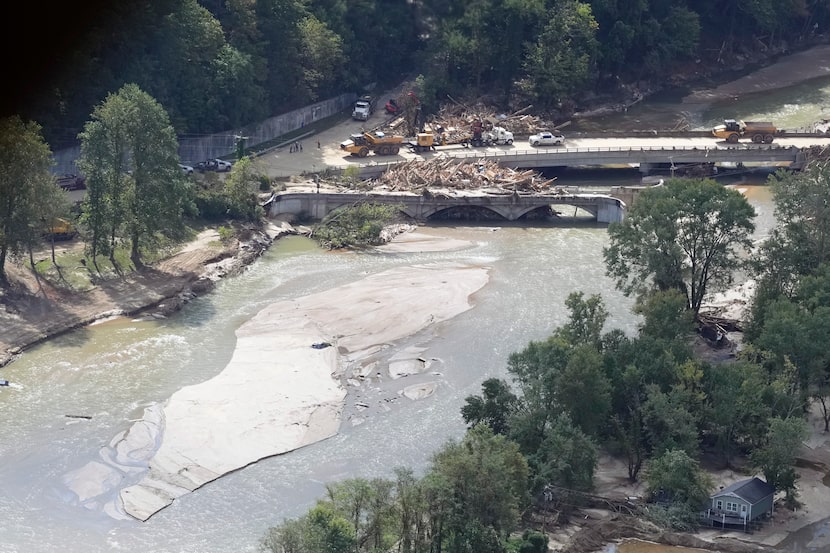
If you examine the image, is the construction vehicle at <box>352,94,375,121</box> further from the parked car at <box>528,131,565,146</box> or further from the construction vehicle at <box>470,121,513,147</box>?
the parked car at <box>528,131,565,146</box>

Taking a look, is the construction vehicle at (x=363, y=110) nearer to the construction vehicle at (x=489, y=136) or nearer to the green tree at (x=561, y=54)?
the construction vehicle at (x=489, y=136)

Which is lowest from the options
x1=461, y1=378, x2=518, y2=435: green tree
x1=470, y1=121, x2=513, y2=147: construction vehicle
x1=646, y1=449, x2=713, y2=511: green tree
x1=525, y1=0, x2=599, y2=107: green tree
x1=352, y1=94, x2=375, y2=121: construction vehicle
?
x1=646, y1=449, x2=713, y2=511: green tree

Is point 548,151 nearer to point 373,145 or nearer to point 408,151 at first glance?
point 408,151

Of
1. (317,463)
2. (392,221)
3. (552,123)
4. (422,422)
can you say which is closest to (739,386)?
(422,422)

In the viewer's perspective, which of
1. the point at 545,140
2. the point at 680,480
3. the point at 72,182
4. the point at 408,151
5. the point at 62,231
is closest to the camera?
the point at 680,480

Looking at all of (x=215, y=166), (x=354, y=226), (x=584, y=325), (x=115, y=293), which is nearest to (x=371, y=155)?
(x=215, y=166)

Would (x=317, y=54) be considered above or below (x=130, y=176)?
above

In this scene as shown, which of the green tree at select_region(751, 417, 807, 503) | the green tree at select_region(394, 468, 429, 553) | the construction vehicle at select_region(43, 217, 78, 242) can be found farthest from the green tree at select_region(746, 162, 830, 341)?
the construction vehicle at select_region(43, 217, 78, 242)
